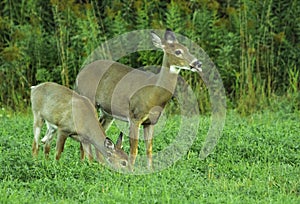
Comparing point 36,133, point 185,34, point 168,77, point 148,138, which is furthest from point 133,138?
point 185,34

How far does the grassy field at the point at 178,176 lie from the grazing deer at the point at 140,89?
607mm

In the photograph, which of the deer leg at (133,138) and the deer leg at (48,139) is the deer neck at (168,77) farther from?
the deer leg at (48,139)

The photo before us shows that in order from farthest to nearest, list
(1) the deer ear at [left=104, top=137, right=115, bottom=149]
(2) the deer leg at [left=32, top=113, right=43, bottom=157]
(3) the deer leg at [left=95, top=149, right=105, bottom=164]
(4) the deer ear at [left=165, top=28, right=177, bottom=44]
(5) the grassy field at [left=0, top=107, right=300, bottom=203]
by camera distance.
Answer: (2) the deer leg at [left=32, top=113, right=43, bottom=157] < (4) the deer ear at [left=165, top=28, right=177, bottom=44] < (3) the deer leg at [left=95, top=149, right=105, bottom=164] < (1) the deer ear at [left=104, top=137, right=115, bottom=149] < (5) the grassy field at [left=0, top=107, right=300, bottom=203]

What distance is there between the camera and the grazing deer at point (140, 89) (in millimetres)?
8680

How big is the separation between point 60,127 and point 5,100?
4795mm

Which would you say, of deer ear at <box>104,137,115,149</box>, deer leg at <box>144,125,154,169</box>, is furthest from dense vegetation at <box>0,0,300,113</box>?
deer ear at <box>104,137,115,149</box>

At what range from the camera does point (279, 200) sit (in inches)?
269

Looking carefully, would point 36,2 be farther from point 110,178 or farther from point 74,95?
point 110,178

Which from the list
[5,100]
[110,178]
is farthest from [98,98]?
[5,100]

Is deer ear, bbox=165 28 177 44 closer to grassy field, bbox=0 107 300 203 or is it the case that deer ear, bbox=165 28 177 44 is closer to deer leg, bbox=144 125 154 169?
deer leg, bbox=144 125 154 169

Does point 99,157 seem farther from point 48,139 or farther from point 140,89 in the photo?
point 140,89

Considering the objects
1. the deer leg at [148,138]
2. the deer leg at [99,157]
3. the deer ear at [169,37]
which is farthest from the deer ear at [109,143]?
the deer ear at [169,37]

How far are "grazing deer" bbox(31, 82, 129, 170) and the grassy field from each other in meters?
0.23

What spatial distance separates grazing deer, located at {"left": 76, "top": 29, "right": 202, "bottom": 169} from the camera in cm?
868
